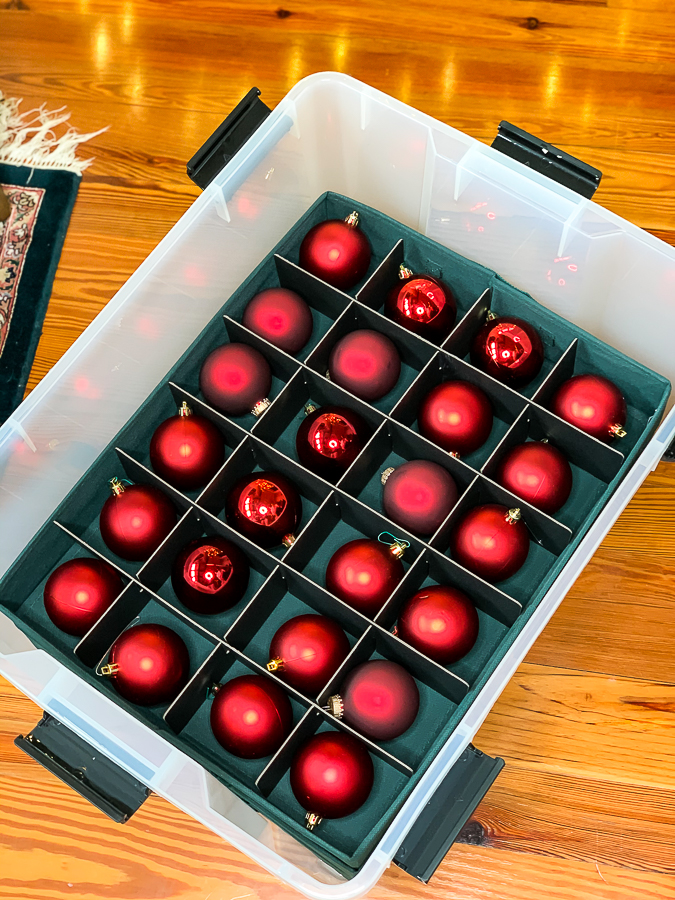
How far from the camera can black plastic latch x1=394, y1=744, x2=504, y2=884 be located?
2.65ft

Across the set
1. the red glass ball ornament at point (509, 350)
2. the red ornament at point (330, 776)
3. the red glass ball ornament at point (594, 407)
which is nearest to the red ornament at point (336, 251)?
the red glass ball ornament at point (509, 350)

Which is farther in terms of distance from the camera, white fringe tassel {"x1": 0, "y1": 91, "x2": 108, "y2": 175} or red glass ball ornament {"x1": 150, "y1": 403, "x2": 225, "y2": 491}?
white fringe tassel {"x1": 0, "y1": 91, "x2": 108, "y2": 175}

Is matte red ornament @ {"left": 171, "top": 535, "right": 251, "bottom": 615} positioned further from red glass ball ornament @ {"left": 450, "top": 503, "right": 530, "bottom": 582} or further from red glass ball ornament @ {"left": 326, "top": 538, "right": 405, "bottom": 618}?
red glass ball ornament @ {"left": 450, "top": 503, "right": 530, "bottom": 582}

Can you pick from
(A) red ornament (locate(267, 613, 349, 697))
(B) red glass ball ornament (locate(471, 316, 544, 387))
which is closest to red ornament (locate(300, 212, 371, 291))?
(B) red glass ball ornament (locate(471, 316, 544, 387))

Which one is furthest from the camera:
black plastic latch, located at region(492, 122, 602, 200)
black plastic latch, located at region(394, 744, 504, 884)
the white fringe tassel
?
the white fringe tassel

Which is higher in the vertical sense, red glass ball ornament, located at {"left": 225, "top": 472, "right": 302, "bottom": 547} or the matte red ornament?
red glass ball ornament, located at {"left": 225, "top": 472, "right": 302, "bottom": 547}

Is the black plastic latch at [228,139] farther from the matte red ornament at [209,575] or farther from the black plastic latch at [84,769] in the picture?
the black plastic latch at [84,769]

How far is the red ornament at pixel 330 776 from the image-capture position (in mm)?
810

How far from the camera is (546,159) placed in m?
0.92

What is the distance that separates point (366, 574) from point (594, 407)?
285 mm

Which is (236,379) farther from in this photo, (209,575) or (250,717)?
(250,717)

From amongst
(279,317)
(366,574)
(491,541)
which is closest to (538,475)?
(491,541)

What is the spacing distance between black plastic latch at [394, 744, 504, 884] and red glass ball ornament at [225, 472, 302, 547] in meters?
0.27

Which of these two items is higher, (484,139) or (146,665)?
(484,139)
